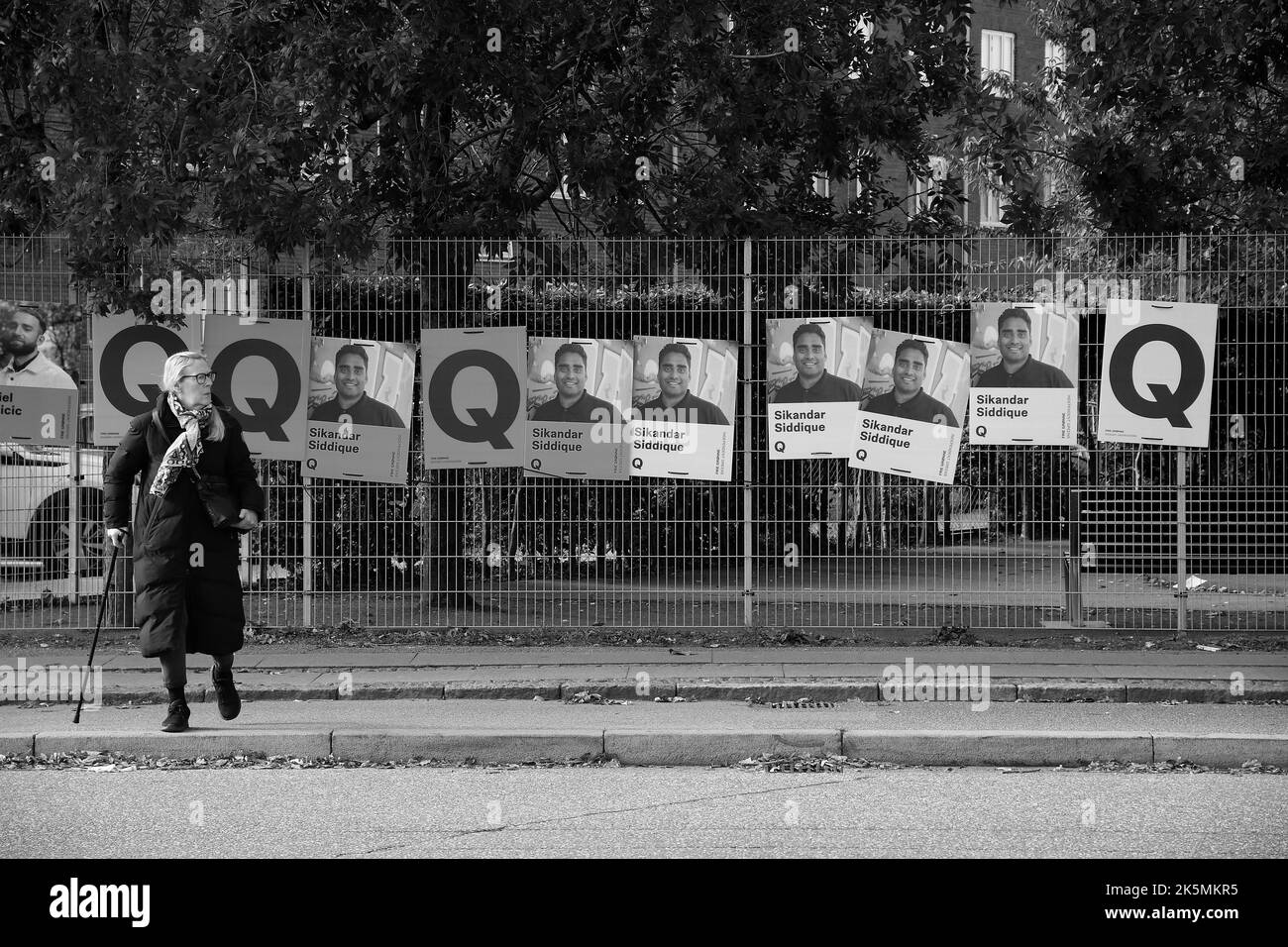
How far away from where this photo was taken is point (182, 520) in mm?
7969

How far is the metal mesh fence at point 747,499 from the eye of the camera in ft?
37.6

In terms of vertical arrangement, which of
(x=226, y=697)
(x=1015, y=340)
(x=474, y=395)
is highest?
(x=1015, y=340)

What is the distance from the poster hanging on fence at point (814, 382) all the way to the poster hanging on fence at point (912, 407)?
0.11 metres

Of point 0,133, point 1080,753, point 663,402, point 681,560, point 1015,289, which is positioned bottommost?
point 1080,753

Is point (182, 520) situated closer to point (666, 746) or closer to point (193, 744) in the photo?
point (193, 744)

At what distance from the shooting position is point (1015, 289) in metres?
11.6

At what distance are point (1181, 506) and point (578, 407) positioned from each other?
15.7 ft

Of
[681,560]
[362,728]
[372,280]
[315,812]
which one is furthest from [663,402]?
[315,812]

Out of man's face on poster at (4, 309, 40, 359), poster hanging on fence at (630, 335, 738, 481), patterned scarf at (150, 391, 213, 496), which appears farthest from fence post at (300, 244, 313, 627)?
patterned scarf at (150, 391, 213, 496)

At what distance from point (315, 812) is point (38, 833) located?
3.74 ft

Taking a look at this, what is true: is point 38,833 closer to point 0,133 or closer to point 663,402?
point 663,402

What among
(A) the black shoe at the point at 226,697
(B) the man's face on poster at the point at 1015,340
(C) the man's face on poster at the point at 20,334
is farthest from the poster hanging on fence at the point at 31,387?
(B) the man's face on poster at the point at 1015,340

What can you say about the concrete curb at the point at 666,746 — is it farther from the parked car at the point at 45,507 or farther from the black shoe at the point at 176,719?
the parked car at the point at 45,507

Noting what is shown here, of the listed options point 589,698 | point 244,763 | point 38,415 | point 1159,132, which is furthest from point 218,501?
point 1159,132
